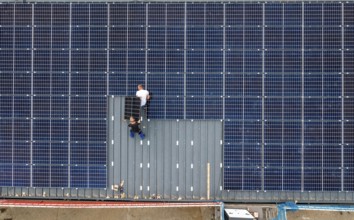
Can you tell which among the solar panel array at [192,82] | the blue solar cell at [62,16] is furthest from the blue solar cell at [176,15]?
the blue solar cell at [62,16]

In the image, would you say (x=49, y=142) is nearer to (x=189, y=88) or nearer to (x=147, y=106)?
(x=147, y=106)

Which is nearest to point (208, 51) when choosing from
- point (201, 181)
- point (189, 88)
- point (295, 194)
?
point (189, 88)

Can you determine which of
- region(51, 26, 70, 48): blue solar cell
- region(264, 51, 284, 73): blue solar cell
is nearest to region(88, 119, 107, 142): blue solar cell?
region(51, 26, 70, 48): blue solar cell

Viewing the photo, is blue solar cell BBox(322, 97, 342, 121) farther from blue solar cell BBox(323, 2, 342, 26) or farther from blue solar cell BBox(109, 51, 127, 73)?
blue solar cell BBox(109, 51, 127, 73)

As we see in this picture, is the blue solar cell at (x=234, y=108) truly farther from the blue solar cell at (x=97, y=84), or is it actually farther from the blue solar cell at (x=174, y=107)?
the blue solar cell at (x=97, y=84)

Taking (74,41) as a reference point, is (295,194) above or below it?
below

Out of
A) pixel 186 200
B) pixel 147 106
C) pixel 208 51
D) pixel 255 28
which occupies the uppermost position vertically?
pixel 255 28

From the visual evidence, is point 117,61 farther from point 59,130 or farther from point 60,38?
point 59,130
